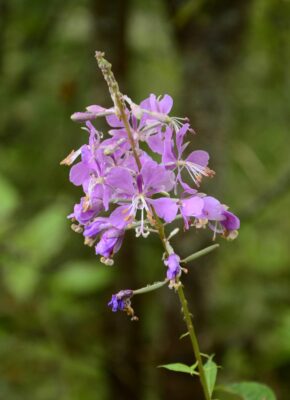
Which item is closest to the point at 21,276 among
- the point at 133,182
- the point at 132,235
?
the point at 132,235

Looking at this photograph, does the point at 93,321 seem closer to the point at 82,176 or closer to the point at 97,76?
the point at 97,76

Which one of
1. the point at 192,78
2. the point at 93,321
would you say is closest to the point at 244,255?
the point at 93,321

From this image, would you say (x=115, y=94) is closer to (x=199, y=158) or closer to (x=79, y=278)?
(x=199, y=158)

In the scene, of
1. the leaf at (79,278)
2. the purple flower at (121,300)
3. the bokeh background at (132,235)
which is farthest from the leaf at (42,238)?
the purple flower at (121,300)

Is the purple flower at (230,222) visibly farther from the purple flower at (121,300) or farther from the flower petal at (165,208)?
the purple flower at (121,300)

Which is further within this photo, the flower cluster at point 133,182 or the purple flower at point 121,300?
the purple flower at point 121,300

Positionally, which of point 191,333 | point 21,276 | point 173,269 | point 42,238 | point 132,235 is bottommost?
point 191,333
